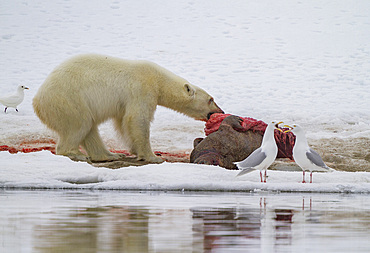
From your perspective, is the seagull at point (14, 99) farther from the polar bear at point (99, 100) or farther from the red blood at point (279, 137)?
the red blood at point (279, 137)

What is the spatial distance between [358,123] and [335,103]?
7.90ft

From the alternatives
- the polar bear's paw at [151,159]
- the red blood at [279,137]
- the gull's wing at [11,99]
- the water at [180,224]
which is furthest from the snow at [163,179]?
the gull's wing at [11,99]

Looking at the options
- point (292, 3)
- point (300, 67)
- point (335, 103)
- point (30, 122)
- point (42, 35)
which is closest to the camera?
point (30, 122)

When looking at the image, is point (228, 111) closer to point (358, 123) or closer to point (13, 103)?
point (358, 123)

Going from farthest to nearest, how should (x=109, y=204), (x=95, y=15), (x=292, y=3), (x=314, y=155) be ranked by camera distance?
1. (x=292, y=3)
2. (x=95, y=15)
3. (x=314, y=155)
4. (x=109, y=204)

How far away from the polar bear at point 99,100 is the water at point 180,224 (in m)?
3.60

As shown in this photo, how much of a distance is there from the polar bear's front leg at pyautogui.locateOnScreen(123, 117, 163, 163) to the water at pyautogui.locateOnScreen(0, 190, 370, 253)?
376 centimetres

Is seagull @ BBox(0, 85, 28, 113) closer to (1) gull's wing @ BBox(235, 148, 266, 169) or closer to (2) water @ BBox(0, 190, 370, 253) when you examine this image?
(1) gull's wing @ BBox(235, 148, 266, 169)

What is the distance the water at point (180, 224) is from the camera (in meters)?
2.37

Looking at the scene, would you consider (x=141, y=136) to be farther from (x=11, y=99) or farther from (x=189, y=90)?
(x=11, y=99)

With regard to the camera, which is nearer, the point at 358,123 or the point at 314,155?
the point at 314,155

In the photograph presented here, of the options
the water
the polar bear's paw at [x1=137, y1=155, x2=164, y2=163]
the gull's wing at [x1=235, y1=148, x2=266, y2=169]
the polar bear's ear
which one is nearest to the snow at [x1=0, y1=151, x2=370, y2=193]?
the gull's wing at [x1=235, y1=148, x2=266, y2=169]

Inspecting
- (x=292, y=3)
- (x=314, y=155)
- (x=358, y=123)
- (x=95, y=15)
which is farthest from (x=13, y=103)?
(x=292, y=3)

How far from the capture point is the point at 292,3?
2691 cm
